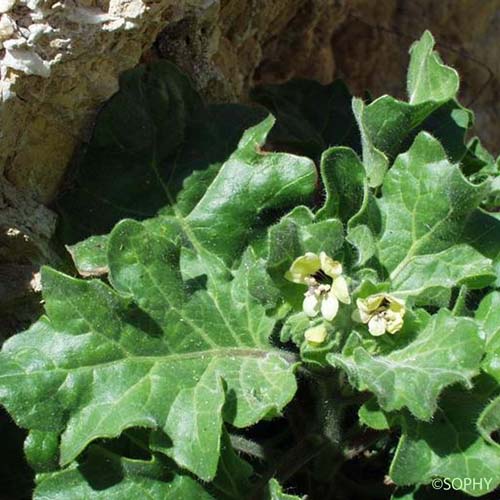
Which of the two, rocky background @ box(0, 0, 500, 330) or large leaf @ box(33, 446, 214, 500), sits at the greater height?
rocky background @ box(0, 0, 500, 330)

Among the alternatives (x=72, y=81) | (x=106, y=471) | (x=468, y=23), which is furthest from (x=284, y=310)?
(x=468, y=23)

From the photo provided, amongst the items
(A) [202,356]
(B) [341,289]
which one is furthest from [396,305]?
(A) [202,356]

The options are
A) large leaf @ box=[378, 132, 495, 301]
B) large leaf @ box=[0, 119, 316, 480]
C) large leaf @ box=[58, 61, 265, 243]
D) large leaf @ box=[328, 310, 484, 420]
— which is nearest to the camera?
large leaf @ box=[328, 310, 484, 420]

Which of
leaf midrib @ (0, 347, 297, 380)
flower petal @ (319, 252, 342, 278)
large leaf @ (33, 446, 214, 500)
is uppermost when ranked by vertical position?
flower petal @ (319, 252, 342, 278)

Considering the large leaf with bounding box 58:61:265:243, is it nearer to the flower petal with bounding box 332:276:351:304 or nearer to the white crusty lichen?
the white crusty lichen

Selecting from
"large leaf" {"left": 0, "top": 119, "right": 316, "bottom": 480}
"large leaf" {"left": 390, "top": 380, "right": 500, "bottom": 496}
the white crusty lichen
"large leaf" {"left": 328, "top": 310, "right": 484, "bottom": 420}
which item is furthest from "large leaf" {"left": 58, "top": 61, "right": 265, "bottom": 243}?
"large leaf" {"left": 390, "top": 380, "right": 500, "bottom": 496}

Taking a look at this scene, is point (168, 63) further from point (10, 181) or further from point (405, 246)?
point (405, 246)
